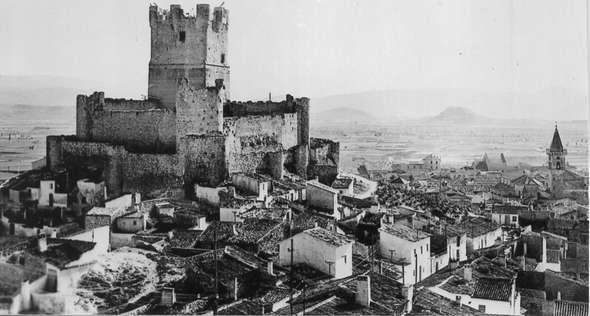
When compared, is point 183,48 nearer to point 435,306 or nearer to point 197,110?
point 197,110

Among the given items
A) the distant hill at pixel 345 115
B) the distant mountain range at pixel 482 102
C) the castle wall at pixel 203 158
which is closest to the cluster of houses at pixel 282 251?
the castle wall at pixel 203 158

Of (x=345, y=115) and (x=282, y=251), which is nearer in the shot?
(x=282, y=251)

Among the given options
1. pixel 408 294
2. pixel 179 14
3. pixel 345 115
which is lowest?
pixel 408 294

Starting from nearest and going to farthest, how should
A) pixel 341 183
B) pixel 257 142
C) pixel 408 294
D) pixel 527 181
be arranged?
pixel 408 294 < pixel 257 142 < pixel 341 183 < pixel 527 181

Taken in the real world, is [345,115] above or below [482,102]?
below

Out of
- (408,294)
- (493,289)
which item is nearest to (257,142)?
(493,289)

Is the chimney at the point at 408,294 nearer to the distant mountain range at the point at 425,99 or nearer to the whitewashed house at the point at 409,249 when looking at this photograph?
the whitewashed house at the point at 409,249

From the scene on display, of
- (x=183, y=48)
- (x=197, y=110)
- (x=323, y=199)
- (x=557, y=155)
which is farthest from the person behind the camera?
(x=557, y=155)

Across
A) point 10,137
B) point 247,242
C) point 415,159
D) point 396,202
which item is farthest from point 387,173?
point 247,242

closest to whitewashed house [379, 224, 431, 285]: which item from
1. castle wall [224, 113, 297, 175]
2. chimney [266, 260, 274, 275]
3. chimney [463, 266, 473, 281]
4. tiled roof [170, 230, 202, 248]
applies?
chimney [463, 266, 473, 281]
